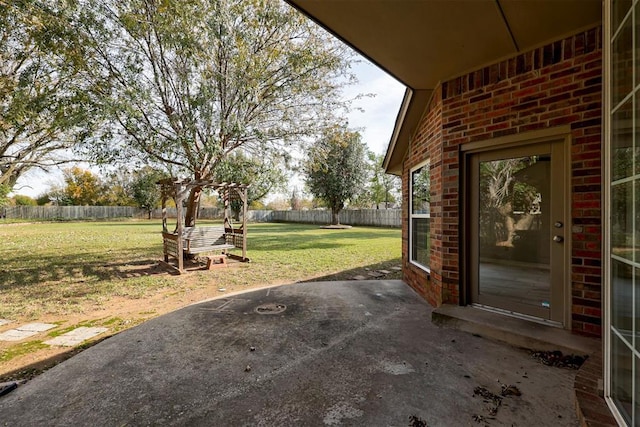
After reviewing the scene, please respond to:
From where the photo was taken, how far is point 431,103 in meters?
4.02

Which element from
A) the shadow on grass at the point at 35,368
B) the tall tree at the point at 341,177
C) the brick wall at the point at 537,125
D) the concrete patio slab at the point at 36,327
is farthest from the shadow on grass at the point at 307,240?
the brick wall at the point at 537,125

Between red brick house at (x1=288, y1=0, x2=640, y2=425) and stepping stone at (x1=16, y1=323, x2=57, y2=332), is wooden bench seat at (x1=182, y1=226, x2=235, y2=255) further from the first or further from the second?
red brick house at (x1=288, y1=0, x2=640, y2=425)

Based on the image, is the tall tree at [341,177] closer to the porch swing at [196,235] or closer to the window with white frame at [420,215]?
the porch swing at [196,235]

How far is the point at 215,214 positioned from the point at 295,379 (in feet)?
123

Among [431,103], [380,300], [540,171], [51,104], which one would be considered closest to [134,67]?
[51,104]

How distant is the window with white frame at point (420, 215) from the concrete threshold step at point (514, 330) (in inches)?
43.8

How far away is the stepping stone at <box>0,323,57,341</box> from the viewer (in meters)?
3.53

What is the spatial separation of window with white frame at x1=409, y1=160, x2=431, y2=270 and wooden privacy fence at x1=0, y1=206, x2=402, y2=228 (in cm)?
1655

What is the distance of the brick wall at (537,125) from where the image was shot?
2.48m

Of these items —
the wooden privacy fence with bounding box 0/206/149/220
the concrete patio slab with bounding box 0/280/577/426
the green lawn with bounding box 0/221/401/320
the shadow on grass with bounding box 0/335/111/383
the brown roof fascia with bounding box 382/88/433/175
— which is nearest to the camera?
the concrete patio slab with bounding box 0/280/577/426

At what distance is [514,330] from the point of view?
2.70 metres

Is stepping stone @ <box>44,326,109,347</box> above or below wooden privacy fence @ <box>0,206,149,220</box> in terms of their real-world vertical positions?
below

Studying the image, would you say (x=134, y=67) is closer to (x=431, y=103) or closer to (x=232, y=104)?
(x=232, y=104)

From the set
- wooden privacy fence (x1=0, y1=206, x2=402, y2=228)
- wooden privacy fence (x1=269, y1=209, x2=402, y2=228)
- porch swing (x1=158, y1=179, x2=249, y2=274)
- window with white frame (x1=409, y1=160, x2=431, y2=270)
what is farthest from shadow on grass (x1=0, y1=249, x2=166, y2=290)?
wooden privacy fence (x1=0, y1=206, x2=402, y2=228)
